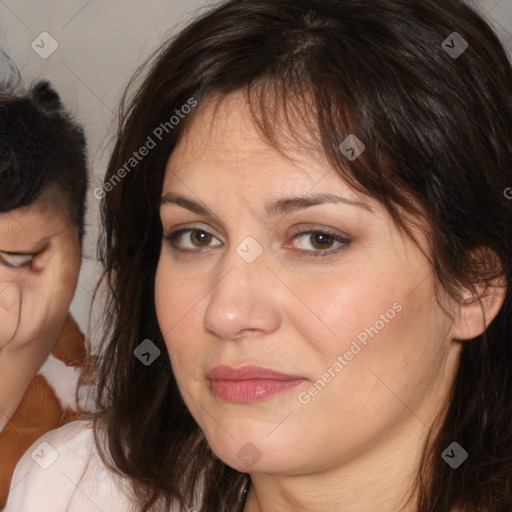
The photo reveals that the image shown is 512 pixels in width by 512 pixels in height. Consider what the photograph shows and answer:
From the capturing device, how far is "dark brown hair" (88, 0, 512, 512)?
122cm

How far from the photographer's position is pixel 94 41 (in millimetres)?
1635

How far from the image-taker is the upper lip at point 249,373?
1.24 meters

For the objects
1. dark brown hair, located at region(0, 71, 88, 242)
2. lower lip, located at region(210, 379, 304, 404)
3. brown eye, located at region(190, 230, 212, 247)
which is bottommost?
lower lip, located at region(210, 379, 304, 404)

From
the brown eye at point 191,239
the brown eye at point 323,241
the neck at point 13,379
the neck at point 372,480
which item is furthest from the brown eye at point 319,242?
the neck at point 13,379

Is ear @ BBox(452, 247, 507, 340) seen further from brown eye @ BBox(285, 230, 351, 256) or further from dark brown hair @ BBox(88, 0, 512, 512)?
brown eye @ BBox(285, 230, 351, 256)

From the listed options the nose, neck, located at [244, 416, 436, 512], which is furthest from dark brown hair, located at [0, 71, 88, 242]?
neck, located at [244, 416, 436, 512]

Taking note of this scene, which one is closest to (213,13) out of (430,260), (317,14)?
(317,14)

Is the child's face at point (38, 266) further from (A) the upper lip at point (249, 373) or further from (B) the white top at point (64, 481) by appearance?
(A) the upper lip at point (249, 373)

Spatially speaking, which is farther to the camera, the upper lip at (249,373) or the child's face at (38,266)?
the child's face at (38,266)

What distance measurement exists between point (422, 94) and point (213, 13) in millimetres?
371

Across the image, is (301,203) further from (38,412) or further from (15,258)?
(38,412)

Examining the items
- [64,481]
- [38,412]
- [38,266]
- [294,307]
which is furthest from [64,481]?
[294,307]

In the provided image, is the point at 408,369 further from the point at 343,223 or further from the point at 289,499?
the point at 289,499

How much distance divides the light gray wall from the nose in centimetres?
51
